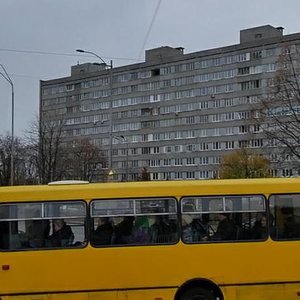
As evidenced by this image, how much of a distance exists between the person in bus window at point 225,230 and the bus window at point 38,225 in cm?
238

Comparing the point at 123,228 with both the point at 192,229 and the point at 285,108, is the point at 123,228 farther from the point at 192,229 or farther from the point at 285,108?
the point at 285,108

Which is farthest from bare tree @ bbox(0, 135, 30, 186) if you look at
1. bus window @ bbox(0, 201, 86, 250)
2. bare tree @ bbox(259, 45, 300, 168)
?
bus window @ bbox(0, 201, 86, 250)

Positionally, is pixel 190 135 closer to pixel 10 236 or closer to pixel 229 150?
pixel 229 150

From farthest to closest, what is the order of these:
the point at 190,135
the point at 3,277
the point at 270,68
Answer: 1. the point at 190,135
2. the point at 270,68
3. the point at 3,277

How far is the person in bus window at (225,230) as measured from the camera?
11.0 meters

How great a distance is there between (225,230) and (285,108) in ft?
85.2

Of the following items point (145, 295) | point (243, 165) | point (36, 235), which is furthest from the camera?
point (243, 165)

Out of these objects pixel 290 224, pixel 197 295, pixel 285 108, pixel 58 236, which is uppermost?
Answer: pixel 285 108

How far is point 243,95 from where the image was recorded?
385 ft

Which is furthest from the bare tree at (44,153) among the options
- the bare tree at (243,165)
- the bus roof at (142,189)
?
the bus roof at (142,189)

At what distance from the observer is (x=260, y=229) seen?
11.1 metres

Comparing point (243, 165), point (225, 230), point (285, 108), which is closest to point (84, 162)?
point (243, 165)

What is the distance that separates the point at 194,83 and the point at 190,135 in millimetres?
10521

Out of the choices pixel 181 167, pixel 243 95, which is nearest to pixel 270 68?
pixel 243 95
